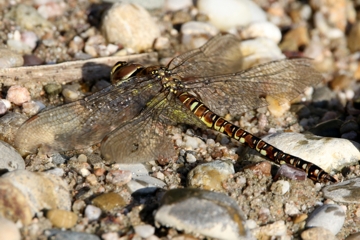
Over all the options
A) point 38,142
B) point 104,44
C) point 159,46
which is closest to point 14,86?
point 38,142

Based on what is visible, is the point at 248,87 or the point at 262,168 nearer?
the point at 262,168

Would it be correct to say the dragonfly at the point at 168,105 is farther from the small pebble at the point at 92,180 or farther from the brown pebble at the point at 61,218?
the brown pebble at the point at 61,218

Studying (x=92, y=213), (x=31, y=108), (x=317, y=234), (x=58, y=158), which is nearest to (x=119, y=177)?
(x=92, y=213)

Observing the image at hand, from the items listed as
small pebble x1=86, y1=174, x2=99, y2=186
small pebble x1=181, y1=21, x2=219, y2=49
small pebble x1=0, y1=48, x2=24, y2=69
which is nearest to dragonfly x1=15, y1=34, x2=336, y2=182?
small pebble x1=86, y1=174, x2=99, y2=186

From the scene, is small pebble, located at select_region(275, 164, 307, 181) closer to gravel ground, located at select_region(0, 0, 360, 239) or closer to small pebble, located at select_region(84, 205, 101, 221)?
gravel ground, located at select_region(0, 0, 360, 239)

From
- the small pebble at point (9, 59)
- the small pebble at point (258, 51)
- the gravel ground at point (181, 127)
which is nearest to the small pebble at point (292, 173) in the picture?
the gravel ground at point (181, 127)

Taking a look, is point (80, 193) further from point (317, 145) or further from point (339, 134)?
point (339, 134)

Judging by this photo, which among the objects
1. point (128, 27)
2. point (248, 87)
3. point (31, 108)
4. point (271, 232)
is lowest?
point (271, 232)

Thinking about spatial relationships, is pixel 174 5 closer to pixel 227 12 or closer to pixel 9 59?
pixel 227 12
